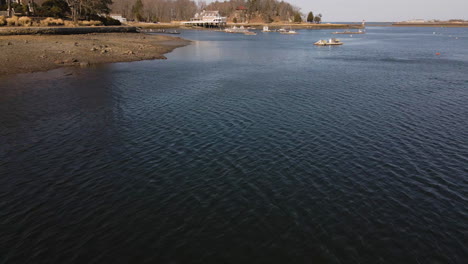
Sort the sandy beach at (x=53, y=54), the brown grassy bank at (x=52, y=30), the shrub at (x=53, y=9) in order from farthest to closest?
the shrub at (x=53, y=9) → the brown grassy bank at (x=52, y=30) → the sandy beach at (x=53, y=54)

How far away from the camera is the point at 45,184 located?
65.7ft

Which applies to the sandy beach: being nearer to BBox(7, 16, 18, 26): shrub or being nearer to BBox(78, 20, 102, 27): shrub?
BBox(7, 16, 18, 26): shrub

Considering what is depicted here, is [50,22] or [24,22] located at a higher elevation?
[50,22]

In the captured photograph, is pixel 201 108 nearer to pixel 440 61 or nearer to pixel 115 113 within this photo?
pixel 115 113

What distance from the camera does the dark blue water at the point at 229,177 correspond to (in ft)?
48.8

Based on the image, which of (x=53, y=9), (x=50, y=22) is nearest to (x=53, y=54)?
(x=50, y=22)

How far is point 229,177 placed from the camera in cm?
2161

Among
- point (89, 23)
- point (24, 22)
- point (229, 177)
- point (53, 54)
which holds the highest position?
point (89, 23)

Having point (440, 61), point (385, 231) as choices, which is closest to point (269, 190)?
point (385, 231)

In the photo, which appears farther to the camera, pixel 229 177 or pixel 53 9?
pixel 53 9

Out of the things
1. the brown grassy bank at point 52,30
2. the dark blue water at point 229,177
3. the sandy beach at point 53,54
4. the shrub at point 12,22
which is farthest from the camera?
the shrub at point 12,22

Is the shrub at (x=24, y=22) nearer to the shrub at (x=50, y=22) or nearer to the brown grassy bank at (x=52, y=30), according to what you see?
the brown grassy bank at (x=52, y=30)

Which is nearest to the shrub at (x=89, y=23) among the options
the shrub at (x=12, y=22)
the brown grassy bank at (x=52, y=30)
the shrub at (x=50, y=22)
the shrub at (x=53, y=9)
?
the brown grassy bank at (x=52, y=30)

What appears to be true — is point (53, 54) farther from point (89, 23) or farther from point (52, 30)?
point (89, 23)
